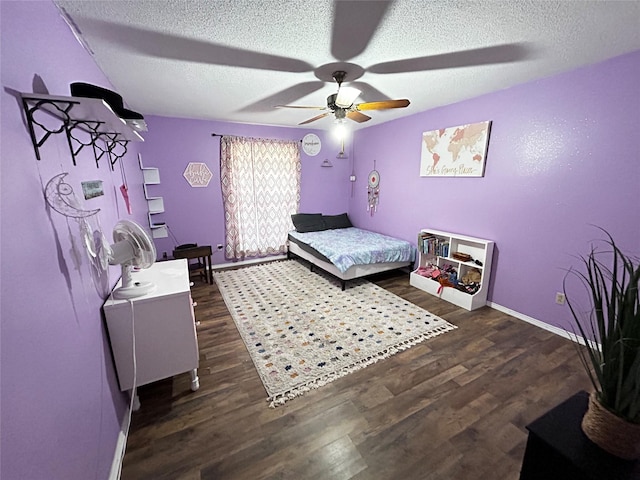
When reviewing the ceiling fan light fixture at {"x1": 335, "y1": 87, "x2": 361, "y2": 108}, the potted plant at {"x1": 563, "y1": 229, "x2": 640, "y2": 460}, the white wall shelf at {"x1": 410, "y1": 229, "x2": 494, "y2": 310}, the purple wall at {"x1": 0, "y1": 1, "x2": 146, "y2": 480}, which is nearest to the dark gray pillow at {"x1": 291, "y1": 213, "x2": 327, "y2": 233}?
the white wall shelf at {"x1": 410, "y1": 229, "x2": 494, "y2": 310}

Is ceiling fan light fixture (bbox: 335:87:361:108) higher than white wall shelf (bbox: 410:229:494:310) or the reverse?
higher

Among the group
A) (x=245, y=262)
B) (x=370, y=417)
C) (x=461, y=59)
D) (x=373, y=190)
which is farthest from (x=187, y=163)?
(x=370, y=417)

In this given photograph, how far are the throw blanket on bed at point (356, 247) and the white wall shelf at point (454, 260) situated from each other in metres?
0.30

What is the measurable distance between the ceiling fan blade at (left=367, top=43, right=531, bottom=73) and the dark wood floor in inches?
93.1

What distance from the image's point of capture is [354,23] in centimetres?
154

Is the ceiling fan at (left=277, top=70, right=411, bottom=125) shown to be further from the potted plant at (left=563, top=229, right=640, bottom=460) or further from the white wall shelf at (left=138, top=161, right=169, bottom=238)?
the white wall shelf at (left=138, top=161, right=169, bottom=238)

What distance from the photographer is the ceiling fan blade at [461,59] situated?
1.89 meters

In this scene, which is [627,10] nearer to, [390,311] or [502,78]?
[502,78]

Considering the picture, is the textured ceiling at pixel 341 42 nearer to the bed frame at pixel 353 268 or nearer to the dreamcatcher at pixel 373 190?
the dreamcatcher at pixel 373 190

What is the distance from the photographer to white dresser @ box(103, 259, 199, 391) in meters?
1.55

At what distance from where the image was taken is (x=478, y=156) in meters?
3.01

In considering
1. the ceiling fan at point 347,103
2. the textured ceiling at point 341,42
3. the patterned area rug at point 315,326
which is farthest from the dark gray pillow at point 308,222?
the ceiling fan at point 347,103

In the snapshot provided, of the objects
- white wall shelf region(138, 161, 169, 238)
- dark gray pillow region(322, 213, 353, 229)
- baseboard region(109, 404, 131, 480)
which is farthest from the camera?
dark gray pillow region(322, 213, 353, 229)

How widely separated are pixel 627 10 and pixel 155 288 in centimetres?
322
